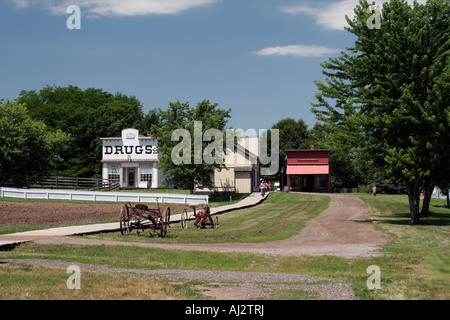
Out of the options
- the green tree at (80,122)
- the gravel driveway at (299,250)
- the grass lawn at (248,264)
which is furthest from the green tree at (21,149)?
the gravel driveway at (299,250)

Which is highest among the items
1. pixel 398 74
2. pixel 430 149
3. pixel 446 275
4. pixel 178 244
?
pixel 398 74

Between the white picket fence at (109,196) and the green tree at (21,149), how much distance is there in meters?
5.60

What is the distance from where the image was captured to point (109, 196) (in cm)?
4628

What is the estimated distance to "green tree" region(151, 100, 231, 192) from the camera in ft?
161

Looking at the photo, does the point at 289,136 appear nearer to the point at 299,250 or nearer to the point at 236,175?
the point at 236,175

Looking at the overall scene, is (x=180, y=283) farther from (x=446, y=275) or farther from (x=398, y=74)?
(x=398, y=74)

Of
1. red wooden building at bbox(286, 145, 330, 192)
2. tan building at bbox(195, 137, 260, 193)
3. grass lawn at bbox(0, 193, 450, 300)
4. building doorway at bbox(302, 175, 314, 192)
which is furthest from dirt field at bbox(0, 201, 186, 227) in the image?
building doorway at bbox(302, 175, 314, 192)

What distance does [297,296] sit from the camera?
9.55m

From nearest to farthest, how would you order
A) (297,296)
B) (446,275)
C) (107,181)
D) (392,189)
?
(446,275), (297,296), (392,189), (107,181)

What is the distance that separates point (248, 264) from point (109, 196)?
109 ft

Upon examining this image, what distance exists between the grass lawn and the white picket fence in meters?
16.0

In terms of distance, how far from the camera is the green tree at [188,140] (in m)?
49.0
